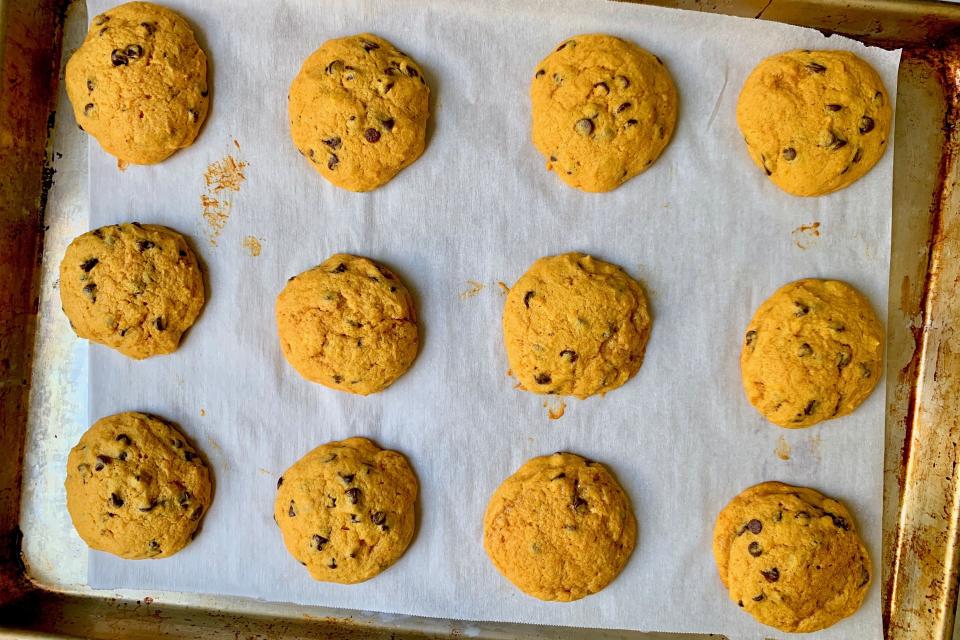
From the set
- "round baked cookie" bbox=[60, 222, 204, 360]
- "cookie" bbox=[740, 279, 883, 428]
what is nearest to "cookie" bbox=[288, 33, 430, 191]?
"round baked cookie" bbox=[60, 222, 204, 360]

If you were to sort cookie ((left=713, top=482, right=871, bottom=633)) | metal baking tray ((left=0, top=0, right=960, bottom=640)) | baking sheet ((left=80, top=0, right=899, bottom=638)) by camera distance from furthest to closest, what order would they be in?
1. metal baking tray ((left=0, top=0, right=960, bottom=640))
2. baking sheet ((left=80, top=0, right=899, bottom=638))
3. cookie ((left=713, top=482, right=871, bottom=633))

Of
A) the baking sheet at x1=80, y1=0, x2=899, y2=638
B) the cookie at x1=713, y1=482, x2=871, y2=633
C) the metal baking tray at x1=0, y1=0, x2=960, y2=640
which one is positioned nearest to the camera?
the cookie at x1=713, y1=482, x2=871, y2=633

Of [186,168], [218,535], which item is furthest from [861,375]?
[186,168]

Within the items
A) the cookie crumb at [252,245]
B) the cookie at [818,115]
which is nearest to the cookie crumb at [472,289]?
the cookie crumb at [252,245]

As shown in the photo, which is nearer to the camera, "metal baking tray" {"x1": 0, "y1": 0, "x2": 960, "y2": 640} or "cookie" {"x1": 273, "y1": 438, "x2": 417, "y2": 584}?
"cookie" {"x1": 273, "y1": 438, "x2": 417, "y2": 584}

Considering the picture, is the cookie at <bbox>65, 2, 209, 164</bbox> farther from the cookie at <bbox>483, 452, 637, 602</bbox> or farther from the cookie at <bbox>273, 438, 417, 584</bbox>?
the cookie at <bbox>483, 452, 637, 602</bbox>

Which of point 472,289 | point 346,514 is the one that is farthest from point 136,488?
point 472,289
